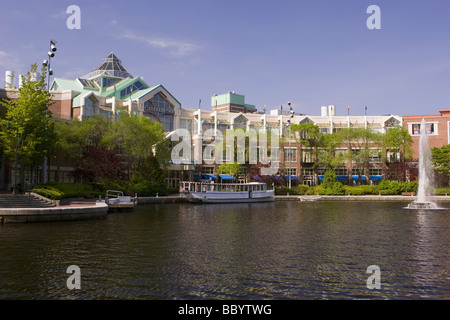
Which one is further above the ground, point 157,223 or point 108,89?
point 108,89

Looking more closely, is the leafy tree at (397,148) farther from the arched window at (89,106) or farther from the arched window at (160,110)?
the arched window at (89,106)

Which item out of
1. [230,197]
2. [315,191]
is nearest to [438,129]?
[315,191]

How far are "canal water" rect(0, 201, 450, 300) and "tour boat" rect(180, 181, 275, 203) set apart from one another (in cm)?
3022

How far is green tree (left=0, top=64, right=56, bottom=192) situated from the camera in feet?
125

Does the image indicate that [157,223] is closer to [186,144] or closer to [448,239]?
[448,239]

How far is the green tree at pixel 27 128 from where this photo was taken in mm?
38000

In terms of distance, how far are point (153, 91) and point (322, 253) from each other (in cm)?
7287

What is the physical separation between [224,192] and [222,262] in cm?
4353

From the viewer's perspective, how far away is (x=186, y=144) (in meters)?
82.6

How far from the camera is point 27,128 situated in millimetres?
39156

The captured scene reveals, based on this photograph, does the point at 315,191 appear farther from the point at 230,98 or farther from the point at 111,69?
the point at 230,98

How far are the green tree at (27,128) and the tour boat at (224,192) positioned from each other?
2402 cm
